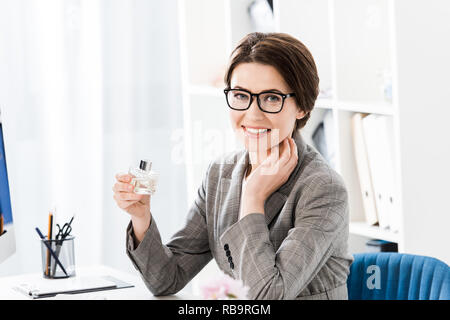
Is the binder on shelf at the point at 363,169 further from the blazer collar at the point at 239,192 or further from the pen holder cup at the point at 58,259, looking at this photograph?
the pen holder cup at the point at 58,259

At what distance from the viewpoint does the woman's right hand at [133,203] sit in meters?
1.30

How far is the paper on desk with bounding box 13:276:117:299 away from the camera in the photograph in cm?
138

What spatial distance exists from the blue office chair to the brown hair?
15.1 inches

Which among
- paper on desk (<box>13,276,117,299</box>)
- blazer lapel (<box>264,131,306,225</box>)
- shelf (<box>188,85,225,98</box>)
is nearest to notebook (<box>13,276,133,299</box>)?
paper on desk (<box>13,276,117,299</box>)

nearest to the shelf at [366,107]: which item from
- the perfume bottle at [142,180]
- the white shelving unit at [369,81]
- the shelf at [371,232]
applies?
the white shelving unit at [369,81]

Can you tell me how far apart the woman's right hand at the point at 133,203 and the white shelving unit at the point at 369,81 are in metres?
0.73

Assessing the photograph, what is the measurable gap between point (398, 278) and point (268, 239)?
0.33 meters

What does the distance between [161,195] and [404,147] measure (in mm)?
1627

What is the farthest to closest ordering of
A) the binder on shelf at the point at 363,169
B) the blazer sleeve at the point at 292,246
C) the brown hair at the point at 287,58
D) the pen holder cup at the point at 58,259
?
1. the binder on shelf at the point at 363,169
2. the pen holder cup at the point at 58,259
3. the brown hair at the point at 287,58
4. the blazer sleeve at the point at 292,246

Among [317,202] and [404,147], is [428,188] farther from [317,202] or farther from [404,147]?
[317,202]

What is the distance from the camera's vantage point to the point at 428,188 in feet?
5.48
